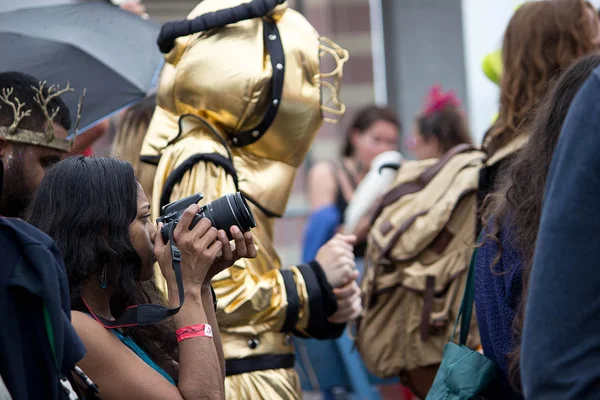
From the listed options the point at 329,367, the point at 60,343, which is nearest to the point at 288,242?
the point at 329,367

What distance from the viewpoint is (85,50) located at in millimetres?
3273

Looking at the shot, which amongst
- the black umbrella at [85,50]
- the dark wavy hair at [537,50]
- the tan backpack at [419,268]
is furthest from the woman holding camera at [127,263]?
the tan backpack at [419,268]

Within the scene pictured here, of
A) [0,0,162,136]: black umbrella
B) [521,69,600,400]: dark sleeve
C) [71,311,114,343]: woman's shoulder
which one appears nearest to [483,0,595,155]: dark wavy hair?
[0,0,162,136]: black umbrella

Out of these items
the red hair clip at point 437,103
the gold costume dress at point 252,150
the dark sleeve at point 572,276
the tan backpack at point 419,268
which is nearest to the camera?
the dark sleeve at point 572,276

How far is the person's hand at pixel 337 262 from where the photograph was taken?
2887 millimetres

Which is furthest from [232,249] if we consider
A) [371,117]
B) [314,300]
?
[371,117]

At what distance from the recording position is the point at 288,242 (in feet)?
28.5

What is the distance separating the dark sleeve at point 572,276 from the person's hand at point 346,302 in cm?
161

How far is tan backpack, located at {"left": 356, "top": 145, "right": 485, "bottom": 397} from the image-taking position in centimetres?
348

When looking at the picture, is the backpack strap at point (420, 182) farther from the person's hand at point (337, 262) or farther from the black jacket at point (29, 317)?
the black jacket at point (29, 317)

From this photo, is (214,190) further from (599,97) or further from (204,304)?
(599,97)

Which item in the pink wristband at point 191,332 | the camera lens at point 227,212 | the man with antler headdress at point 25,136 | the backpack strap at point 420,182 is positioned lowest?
the backpack strap at point 420,182

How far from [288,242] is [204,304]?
6389 millimetres

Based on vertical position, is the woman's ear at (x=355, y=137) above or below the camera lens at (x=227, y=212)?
below
